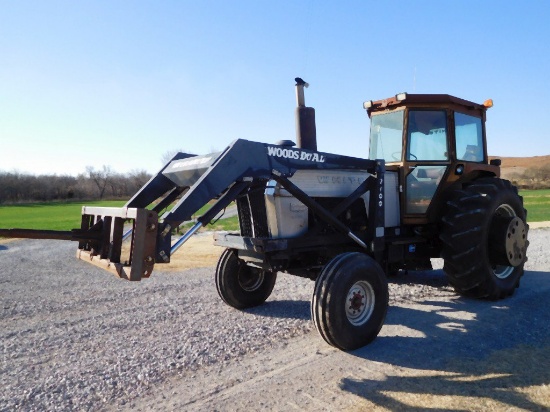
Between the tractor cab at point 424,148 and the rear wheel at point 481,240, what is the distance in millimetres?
314

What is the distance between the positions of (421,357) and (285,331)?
140 centimetres

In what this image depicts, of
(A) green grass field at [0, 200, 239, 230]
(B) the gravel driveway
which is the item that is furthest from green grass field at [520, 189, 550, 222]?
(B) the gravel driveway

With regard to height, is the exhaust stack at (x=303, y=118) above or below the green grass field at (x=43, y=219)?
above

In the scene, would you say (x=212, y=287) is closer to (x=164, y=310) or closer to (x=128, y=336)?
(x=164, y=310)

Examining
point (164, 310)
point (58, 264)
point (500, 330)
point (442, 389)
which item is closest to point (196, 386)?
point (442, 389)

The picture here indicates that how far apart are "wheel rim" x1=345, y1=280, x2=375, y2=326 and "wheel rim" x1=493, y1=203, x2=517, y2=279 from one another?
Result: 2731 millimetres

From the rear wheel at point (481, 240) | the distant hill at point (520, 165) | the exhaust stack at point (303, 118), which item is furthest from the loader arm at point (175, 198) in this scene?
the distant hill at point (520, 165)

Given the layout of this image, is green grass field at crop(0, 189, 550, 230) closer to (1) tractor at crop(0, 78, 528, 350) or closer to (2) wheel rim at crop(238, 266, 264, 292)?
(2) wheel rim at crop(238, 266, 264, 292)

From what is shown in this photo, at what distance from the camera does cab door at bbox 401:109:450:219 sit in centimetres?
619

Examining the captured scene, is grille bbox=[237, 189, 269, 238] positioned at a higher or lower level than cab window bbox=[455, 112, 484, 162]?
lower

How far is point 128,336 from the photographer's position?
189 inches

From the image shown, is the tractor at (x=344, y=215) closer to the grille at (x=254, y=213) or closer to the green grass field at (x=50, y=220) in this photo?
the grille at (x=254, y=213)

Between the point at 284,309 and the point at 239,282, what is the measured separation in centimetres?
66

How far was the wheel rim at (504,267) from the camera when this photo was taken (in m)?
6.47
